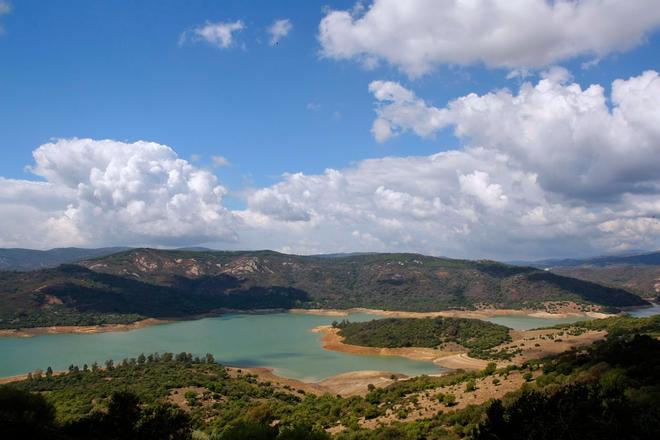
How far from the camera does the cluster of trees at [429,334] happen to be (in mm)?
86787

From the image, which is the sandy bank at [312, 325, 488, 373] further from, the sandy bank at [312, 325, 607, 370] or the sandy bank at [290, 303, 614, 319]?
the sandy bank at [290, 303, 614, 319]

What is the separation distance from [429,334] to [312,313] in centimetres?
9303

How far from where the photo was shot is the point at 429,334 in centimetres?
9506

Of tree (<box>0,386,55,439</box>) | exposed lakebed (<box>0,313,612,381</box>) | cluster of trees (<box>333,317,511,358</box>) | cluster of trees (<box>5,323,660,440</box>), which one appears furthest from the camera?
cluster of trees (<box>333,317,511,358</box>)

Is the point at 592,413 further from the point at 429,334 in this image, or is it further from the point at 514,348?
the point at 429,334

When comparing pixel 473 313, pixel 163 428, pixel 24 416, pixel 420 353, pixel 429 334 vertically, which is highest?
pixel 24 416

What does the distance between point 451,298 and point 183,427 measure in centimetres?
18491

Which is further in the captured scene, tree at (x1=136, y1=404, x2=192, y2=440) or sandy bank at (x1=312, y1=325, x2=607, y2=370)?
sandy bank at (x1=312, y1=325, x2=607, y2=370)

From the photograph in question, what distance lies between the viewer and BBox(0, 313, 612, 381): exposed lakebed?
7769 cm

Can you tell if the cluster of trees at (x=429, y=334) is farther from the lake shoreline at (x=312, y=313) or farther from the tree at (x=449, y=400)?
the tree at (x=449, y=400)

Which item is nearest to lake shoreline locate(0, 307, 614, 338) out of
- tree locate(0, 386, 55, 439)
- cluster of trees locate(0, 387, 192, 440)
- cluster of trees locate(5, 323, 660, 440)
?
cluster of trees locate(5, 323, 660, 440)

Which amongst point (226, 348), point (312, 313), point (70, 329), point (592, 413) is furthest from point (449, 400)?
point (312, 313)

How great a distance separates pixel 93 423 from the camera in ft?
70.1

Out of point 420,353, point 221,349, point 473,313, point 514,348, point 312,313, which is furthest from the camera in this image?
Answer: point 312,313
